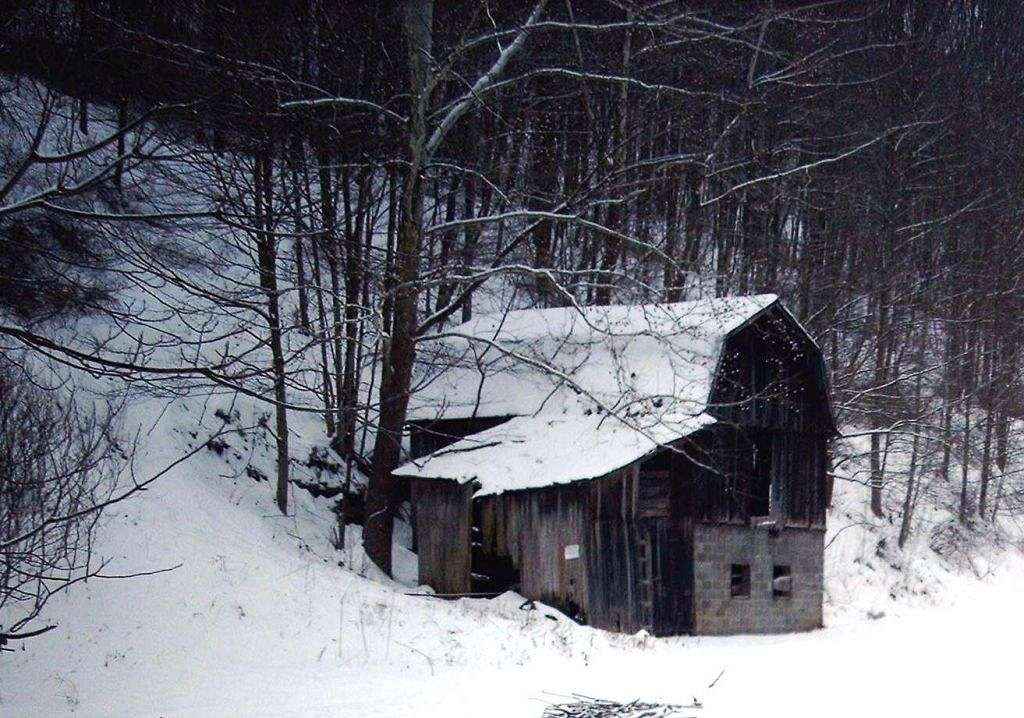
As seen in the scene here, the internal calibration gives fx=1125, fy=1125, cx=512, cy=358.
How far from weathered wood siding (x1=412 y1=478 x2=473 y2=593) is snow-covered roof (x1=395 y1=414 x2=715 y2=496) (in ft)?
1.60

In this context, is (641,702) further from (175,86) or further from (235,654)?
(175,86)

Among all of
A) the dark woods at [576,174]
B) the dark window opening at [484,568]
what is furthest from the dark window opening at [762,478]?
the dark window opening at [484,568]

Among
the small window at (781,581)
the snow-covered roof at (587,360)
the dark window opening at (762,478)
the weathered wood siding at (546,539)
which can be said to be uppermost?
the snow-covered roof at (587,360)

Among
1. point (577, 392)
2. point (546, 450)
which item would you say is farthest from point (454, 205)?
point (577, 392)

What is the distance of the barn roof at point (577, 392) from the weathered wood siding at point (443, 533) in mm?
495

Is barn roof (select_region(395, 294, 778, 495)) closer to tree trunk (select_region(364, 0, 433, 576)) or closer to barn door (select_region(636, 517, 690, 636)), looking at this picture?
tree trunk (select_region(364, 0, 433, 576))

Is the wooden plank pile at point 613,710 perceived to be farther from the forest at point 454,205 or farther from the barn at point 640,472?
the barn at point 640,472

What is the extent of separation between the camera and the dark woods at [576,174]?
39.1 ft

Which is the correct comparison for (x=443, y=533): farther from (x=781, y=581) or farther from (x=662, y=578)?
(x=781, y=581)

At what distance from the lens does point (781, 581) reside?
23453 mm

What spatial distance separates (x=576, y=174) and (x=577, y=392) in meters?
8.61

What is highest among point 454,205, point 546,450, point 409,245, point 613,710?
point 454,205

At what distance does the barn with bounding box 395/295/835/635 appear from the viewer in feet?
66.0

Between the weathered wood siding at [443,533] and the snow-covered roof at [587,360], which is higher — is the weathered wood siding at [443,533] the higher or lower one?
the lower one
